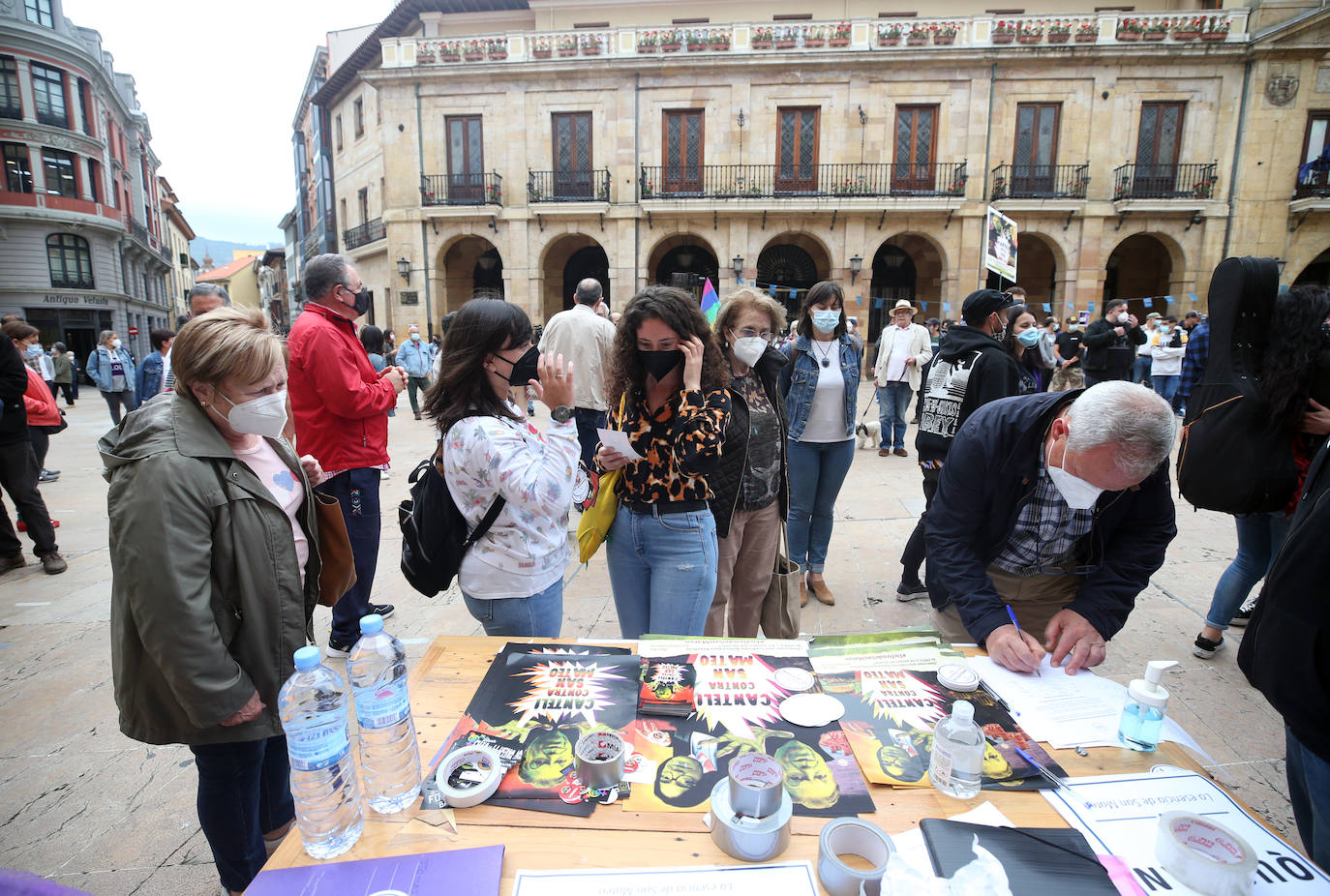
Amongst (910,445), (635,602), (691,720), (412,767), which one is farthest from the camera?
(910,445)

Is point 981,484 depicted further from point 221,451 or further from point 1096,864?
point 221,451

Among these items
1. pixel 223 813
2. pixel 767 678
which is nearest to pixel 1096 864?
pixel 767 678

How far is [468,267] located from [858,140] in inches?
507

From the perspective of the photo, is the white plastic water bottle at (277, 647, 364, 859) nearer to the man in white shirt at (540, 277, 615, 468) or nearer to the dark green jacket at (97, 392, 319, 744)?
the dark green jacket at (97, 392, 319, 744)

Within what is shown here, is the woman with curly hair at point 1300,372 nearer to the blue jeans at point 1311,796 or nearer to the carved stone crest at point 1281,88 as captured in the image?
the blue jeans at point 1311,796

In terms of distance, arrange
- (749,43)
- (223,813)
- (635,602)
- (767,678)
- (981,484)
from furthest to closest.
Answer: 1. (749,43)
2. (635,602)
3. (981,484)
4. (223,813)
5. (767,678)

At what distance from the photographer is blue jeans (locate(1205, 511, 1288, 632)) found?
309cm

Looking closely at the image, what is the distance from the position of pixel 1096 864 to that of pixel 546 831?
39.1 inches

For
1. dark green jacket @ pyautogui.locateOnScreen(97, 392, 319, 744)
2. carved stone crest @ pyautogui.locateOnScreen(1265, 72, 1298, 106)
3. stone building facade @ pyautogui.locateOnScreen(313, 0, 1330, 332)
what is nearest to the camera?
dark green jacket @ pyautogui.locateOnScreen(97, 392, 319, 744)

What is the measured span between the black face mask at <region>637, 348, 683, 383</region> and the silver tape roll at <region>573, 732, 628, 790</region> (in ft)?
4.70

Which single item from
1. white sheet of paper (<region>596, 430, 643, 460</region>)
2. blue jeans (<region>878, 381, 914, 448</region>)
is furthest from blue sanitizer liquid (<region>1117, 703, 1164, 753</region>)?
blue jeans (<region>878, 381, 914, 448</region>)

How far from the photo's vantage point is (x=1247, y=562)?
10.5 feet

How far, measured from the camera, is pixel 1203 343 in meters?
4.11

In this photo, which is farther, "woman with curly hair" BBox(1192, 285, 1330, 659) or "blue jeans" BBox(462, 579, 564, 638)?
"woman with curly hair" BBox(1192, 285, 1330, 659)
